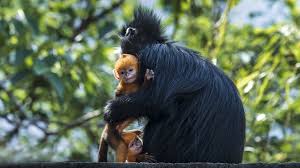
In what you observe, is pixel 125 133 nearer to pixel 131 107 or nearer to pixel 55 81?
pixel 131 107

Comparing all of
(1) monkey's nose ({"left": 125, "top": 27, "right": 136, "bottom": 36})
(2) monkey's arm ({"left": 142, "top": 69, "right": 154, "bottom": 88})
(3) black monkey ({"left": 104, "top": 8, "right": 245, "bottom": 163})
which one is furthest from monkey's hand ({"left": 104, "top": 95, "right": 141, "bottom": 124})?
(1) monkey's nose ({"left": 125, "top": 27, "right": 136, "bottom": 36})

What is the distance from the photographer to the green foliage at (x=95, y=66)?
512 cm

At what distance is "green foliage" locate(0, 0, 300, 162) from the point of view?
5121 millimetres

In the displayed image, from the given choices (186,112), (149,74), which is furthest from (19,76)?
(186,112)

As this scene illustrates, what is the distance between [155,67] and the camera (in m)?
3.37

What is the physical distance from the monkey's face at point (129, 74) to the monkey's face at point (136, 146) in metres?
0.28

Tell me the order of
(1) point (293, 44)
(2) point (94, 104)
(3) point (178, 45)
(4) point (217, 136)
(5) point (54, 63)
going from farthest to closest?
(2) point (94, 104)
(1) point (293, 44)
(5) point (54, 63)
(3) point (178, 45)
(4) point (217, 136)

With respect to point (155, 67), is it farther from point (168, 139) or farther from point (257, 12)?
point (257, 12)

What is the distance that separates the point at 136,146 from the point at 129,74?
0.34 metres

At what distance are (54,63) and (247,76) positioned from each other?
4.42 feet

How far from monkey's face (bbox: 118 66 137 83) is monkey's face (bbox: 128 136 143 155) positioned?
11.1 inches

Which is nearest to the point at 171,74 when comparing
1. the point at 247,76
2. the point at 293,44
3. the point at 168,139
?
the point at 168,139

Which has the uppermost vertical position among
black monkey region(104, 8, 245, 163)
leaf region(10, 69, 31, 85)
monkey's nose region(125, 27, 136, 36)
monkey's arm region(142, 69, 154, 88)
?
monkey's nose region(125, 27, 136, 36)

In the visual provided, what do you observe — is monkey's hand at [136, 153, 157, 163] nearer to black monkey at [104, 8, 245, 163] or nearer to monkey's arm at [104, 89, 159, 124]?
black monkey at [104, 8, 245, 163]
